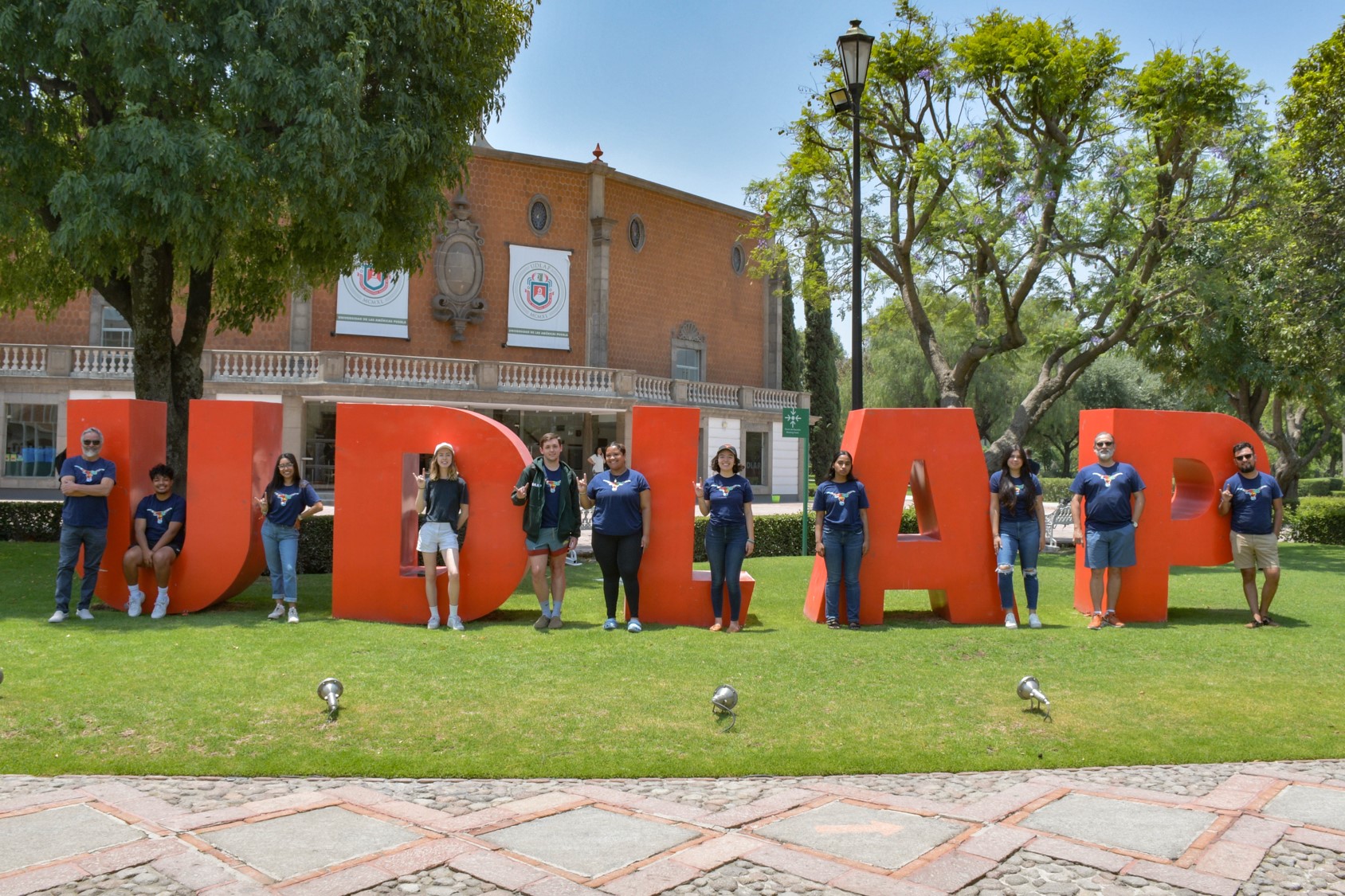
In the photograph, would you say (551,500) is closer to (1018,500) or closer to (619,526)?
(619,526)

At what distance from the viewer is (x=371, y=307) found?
1121 inches

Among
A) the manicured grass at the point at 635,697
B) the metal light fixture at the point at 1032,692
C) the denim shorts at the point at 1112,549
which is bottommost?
the manicured grass at the point at 635,697

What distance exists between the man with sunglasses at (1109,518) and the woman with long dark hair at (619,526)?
13.2 ft

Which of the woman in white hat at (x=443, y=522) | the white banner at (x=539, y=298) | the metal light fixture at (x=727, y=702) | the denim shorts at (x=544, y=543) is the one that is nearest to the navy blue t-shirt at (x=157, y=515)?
the woman in white hat at (x=443, y=522)

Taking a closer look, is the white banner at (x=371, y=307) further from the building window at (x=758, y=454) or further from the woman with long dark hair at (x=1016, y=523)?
the woman with long dark hair at (x=1016, y=523)

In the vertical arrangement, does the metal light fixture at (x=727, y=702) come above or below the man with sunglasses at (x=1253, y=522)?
below

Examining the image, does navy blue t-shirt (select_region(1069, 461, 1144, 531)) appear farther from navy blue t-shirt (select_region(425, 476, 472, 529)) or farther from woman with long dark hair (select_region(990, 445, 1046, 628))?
navy blue t-shirt (select_region(425, 476, 472, 529))

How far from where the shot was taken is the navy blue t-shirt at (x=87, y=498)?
891 cm

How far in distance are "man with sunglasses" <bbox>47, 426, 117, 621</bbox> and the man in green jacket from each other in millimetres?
3571

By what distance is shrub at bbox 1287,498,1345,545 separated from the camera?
68.0 ft

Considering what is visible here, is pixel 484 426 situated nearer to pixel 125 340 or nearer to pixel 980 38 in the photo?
pixel 980 38

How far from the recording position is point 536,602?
34.3ft

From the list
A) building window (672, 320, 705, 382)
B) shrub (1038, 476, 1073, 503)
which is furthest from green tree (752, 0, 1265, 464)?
shrub (1038, 476, 1073, 503)

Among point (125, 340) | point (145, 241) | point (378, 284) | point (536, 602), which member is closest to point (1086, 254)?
point (536, 602)
